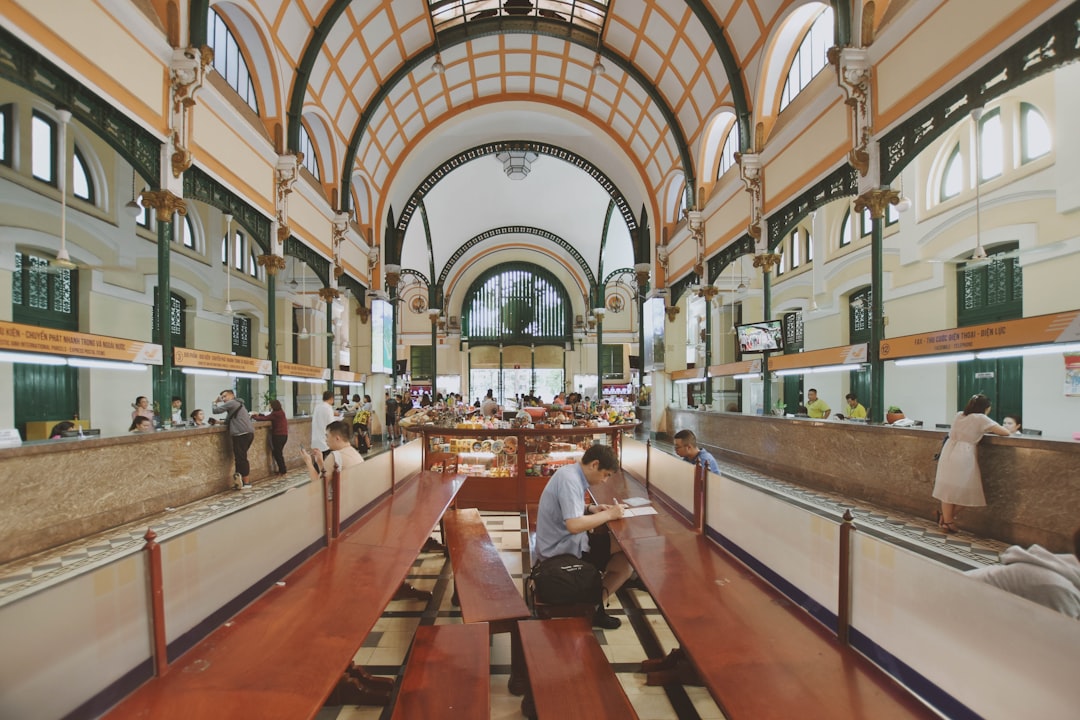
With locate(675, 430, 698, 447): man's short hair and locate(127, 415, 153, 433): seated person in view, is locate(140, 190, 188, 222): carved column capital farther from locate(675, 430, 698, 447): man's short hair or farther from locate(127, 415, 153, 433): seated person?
locate(675, 430, 698, 447): man's short hair

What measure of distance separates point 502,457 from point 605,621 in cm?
398

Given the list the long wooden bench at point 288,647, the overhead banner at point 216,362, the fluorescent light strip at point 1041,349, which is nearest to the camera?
the long wooden bench at point 288,647

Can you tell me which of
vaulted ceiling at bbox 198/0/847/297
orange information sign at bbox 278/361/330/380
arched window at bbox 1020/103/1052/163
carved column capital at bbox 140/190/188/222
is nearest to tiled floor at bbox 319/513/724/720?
carved column capital at bbox 140/190/188/222

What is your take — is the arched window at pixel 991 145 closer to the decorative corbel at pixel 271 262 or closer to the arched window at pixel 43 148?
the decorative corbel at pixel 271 262

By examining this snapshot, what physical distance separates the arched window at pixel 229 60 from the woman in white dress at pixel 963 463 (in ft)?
35.7

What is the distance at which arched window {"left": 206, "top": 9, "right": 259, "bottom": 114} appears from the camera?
8.49 meters

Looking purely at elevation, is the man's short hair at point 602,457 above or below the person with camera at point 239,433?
above

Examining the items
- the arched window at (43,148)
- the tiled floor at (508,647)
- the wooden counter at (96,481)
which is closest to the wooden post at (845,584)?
the tiled floor at (508,647)

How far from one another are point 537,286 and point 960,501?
92.7 feet

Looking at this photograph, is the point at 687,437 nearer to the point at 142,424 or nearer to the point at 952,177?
the point at 142,424

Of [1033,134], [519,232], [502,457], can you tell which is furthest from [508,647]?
[519,232]

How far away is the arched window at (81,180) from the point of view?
9453mm

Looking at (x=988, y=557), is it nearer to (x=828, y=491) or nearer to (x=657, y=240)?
(x=828, y=491)

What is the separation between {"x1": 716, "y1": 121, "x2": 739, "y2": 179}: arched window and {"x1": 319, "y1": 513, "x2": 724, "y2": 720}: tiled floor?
34.7ft
